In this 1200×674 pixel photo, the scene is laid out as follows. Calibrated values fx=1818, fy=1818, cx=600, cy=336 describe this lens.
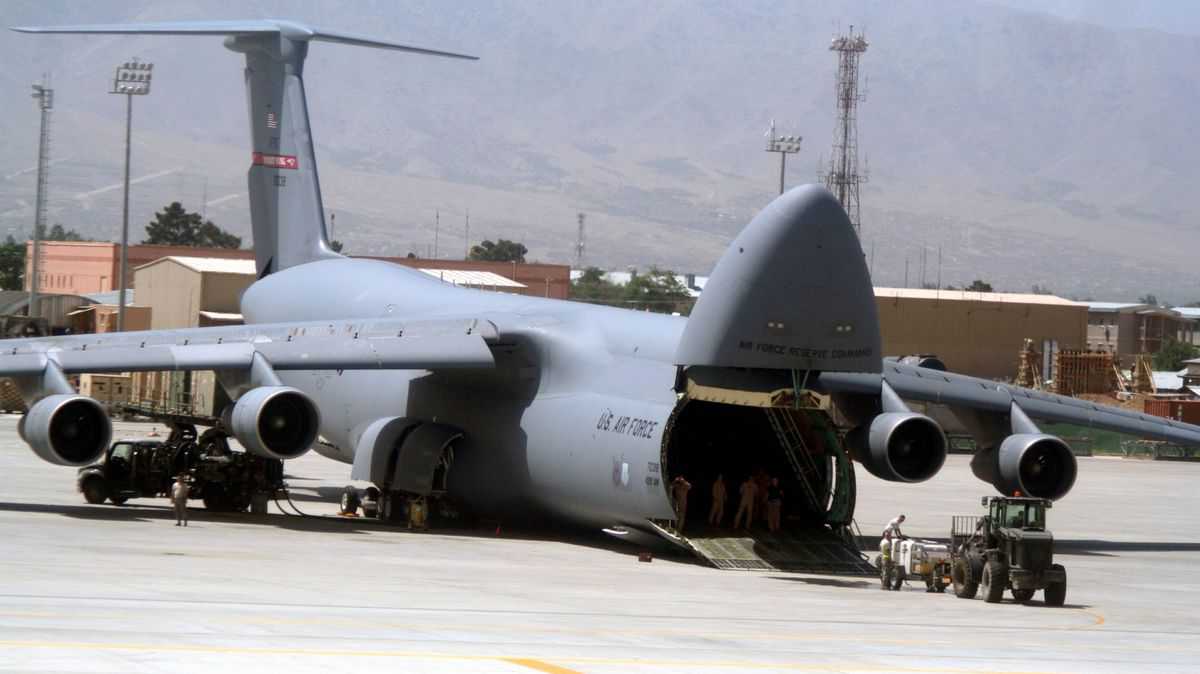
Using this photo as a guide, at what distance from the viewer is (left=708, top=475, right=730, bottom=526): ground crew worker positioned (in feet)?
87.6

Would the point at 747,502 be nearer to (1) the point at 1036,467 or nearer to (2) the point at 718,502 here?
(2) the point at 718,502

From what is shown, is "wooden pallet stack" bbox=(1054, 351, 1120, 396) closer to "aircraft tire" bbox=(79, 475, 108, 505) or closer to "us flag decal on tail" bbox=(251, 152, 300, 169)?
"us flag decal on tail" bbox=(251, 152, 300, 169)

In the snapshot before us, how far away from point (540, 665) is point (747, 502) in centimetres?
1233

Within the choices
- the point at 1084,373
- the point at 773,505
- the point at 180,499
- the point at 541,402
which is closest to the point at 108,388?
the point at 180,499

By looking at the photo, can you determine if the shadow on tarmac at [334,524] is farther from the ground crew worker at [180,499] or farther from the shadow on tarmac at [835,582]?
Result: the shadow on tarmac at [835,582]

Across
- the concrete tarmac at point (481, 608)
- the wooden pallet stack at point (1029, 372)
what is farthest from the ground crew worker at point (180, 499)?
the wooden pallet stack at point (1029, 372)

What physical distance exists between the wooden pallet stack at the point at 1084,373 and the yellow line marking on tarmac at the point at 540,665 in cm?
6498

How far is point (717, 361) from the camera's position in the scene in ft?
81.0

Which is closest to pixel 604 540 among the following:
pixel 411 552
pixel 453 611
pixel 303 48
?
pixel 411 552

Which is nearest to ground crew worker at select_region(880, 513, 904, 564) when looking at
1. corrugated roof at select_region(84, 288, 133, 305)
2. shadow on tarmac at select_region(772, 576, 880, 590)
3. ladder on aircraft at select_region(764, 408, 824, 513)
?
shadow on tarmac at select_region(772, 576, 880, 590)

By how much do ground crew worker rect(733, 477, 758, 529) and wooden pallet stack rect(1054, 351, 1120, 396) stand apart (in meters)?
52.8

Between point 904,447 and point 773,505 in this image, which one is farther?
point 904,447

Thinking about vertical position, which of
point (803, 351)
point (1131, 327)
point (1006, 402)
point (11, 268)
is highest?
point (11, 268)

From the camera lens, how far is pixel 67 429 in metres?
28.5
